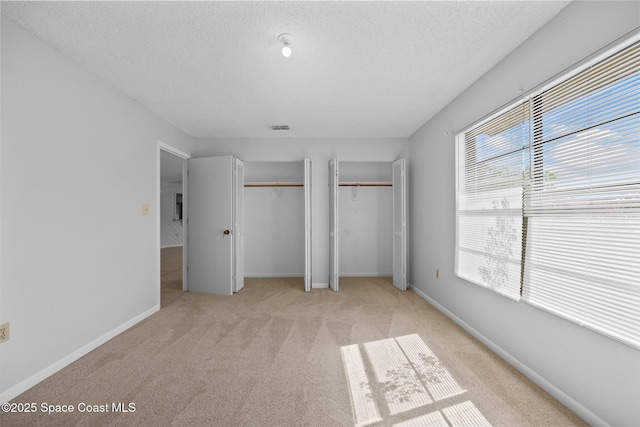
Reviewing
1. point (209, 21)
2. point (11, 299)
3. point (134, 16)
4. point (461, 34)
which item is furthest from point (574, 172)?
point (11, 299)

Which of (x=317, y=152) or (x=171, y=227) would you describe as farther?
(x=171, y=227)

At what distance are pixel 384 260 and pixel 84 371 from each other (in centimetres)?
456

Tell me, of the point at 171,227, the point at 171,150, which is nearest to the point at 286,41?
the point at 171,150

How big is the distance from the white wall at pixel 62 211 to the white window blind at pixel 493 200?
3633mm

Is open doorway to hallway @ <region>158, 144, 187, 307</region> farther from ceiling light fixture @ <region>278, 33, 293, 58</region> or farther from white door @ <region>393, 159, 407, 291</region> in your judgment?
white door @ <region>393, 159, 407, 291</region>

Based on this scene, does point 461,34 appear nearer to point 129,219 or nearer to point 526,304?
point 526,304

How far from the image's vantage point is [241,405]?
73.2 inches

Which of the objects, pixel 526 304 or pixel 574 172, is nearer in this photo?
pixel 574 172

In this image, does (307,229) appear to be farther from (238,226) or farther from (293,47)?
(293,47)

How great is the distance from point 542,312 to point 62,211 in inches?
147

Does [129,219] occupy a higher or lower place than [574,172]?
lower

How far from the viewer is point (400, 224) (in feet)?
15.1

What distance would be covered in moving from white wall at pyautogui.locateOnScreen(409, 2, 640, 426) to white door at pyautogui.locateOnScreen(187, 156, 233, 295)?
3.03 metres

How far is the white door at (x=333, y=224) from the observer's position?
4535 millimetres
